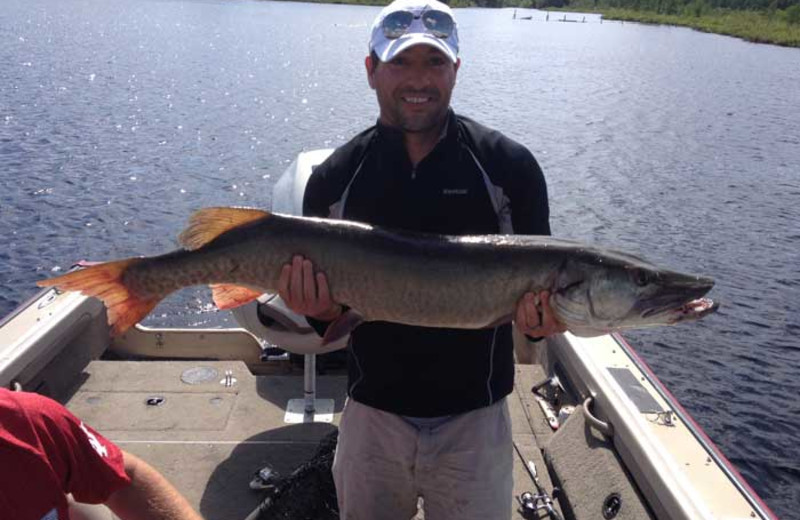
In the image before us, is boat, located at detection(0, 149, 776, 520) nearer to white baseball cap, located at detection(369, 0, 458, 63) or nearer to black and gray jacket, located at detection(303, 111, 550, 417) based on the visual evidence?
black and gray jacket, located at detection(303, 111, 550, 417)

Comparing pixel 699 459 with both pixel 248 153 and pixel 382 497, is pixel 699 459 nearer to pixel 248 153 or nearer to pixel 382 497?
pixel 382 497

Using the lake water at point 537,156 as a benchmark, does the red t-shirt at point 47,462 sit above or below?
above

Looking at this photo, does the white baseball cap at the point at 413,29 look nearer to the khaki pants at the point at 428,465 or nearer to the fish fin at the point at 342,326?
the fish fin at the point at 342,326

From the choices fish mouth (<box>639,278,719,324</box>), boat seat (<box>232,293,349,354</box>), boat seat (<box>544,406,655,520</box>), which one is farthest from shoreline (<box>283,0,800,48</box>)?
fish mouth (<box>639,278,719,324</box>)

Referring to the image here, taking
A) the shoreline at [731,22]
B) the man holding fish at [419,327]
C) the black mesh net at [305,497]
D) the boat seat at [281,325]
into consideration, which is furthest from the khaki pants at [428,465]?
the shoreline at [731,22]

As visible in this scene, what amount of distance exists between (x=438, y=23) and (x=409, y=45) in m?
0.21

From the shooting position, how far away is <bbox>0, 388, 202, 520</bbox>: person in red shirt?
2.12 m

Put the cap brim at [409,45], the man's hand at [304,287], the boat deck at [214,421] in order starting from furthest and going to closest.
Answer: the boat deck at [214,421] < the man's hand at [304,287] < the cap brim at [409,45]

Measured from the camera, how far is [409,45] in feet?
9.34

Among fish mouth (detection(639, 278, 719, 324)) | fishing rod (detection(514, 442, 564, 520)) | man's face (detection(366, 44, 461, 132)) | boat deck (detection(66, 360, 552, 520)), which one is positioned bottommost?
boat deck (detection(66, 360, 552, 520))

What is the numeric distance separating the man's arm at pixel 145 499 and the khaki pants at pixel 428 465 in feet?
2.33

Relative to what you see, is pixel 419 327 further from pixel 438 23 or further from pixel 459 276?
pixel 438 23

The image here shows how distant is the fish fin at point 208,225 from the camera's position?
3053 millimetres

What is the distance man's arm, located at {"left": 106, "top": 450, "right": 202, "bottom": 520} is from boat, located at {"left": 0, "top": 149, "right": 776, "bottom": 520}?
5.57 feet
